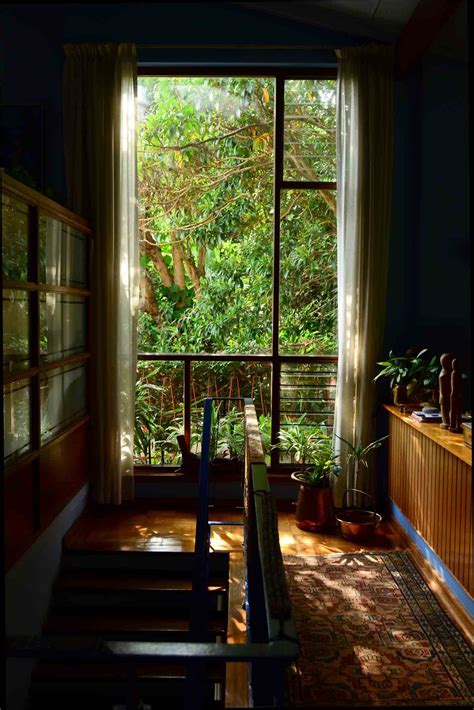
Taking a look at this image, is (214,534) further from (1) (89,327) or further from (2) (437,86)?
(2) (437,86)

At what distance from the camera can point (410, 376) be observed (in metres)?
4.29

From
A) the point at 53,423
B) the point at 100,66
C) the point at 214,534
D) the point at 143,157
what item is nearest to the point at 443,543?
the point at 214,534

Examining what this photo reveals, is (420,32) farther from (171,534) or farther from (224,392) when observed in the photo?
(171,534)

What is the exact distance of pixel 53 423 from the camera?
3770 millimetres

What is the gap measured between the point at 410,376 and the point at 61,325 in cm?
227

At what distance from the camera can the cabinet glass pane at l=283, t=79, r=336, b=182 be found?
4688 mm

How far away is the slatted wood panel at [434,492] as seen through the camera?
2.94 meters

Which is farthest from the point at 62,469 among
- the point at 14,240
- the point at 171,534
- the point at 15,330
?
the point at 14,240

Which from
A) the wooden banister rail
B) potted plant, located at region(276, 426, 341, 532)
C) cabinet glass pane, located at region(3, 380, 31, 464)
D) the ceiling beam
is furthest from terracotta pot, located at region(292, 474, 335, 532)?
the wooden banister rail

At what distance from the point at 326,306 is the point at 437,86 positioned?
183 centimetres

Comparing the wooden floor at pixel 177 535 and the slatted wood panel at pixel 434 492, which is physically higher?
the slatted wood panel at pixel 434 492

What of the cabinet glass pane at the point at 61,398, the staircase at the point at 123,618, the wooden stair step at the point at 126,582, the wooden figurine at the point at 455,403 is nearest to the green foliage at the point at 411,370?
the wooden figurine at the point at 455,403

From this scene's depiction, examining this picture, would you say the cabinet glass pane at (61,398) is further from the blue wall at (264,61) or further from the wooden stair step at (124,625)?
the blue wall at (264,61)

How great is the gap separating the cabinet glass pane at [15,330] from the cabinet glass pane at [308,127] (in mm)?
2420
